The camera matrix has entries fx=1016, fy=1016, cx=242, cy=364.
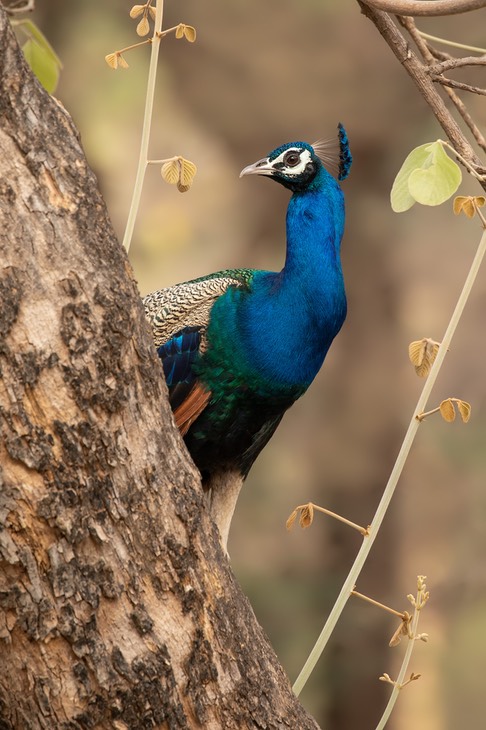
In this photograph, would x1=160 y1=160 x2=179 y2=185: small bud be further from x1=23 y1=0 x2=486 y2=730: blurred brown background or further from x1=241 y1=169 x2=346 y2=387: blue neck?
x1=23 y1=0 x2=486 y2=730: blurred brown background

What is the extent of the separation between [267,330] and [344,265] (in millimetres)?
2937

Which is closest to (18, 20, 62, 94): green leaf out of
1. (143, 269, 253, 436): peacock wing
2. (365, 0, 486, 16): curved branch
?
(143, 269, 253, 436): peacock wing

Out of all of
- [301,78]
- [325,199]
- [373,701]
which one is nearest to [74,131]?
[325,199]

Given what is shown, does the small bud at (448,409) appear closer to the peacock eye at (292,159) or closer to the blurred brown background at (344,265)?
the peacock eye at (292,159)

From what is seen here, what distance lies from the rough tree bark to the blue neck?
0.85 meters

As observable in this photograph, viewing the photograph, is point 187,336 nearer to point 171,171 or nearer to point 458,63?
point 171,171

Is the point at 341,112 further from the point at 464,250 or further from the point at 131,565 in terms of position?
the point at 131,565

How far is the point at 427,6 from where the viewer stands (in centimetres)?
155

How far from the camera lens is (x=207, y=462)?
2.56 m

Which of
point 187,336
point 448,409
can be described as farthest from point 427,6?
point 187,336

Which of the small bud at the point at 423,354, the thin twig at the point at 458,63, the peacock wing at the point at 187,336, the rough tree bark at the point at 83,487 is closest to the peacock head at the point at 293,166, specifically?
the peacock wing at the point at 187,336

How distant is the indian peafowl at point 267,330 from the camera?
2.37 metres

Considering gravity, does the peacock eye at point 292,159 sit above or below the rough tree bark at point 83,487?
above

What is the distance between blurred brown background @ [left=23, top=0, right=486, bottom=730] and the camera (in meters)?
4.97
